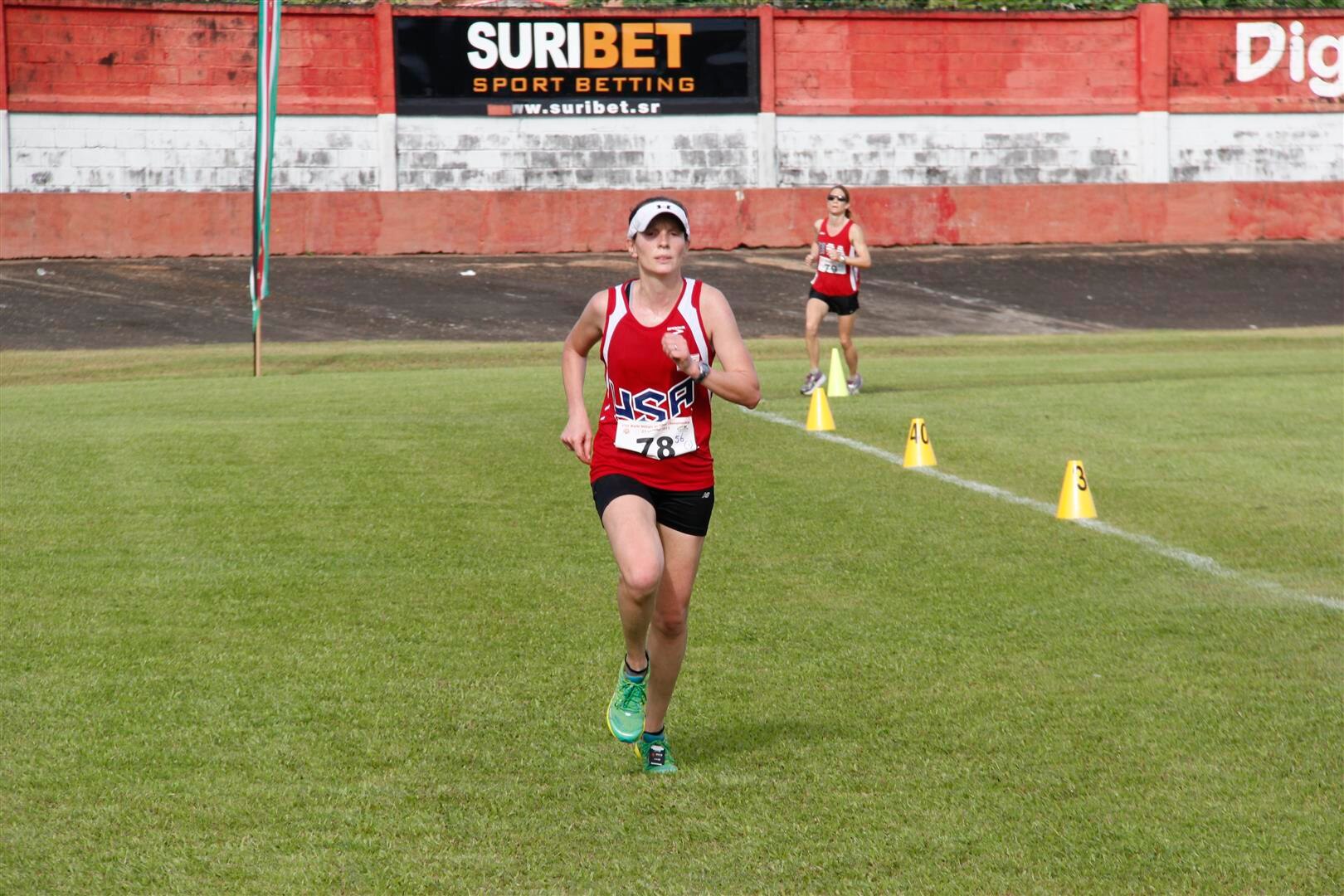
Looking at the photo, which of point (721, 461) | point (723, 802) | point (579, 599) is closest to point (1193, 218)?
point (721, 461)

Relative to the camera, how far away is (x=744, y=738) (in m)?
6.14

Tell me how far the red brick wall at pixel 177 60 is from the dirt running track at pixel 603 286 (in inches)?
183

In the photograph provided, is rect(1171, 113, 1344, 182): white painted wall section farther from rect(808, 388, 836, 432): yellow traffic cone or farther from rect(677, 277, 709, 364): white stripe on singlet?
rect(677, 277, 709, 364): white stripe on singlet

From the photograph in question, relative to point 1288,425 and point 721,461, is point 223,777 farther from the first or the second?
point 1288,425

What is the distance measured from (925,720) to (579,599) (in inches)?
102

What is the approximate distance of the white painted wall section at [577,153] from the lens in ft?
123

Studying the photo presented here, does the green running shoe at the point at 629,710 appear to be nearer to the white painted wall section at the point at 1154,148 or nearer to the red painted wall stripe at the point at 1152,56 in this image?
the white painted wall section at the point at 1154,148

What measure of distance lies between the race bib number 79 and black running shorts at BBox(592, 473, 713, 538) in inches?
4.3

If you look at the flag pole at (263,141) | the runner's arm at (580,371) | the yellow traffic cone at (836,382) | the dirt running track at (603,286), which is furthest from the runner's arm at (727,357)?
the dirt running track at (603,286)

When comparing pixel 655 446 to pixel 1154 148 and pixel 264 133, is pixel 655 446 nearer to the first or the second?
pixel 264 133

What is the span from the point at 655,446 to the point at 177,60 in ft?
109

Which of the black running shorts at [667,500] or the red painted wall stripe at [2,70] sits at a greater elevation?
the red painted wall stripe at [2,70]

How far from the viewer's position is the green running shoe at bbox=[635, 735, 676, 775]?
571cm

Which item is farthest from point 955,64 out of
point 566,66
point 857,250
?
point 857,250
